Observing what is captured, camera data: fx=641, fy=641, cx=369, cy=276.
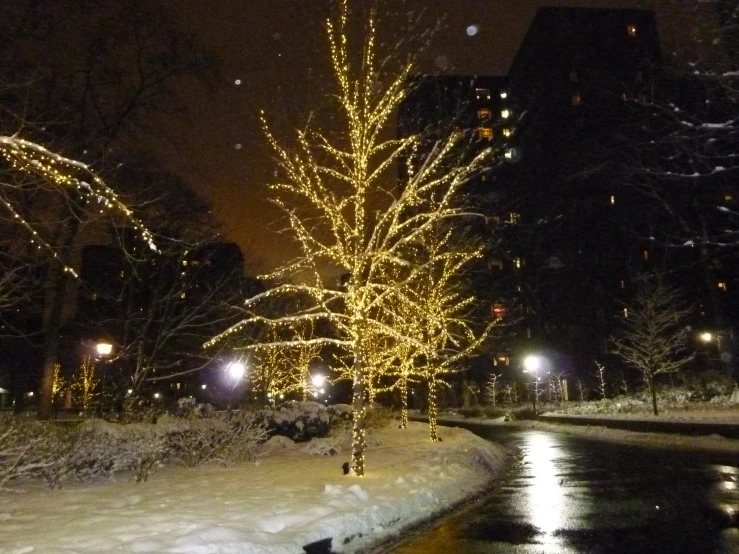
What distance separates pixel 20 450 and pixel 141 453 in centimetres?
280

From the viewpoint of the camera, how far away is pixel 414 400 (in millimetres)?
75250

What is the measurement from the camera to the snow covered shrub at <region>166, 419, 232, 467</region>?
15250mm

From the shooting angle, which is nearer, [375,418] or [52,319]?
[52,319]

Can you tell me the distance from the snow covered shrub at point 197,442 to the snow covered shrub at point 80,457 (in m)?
2.14

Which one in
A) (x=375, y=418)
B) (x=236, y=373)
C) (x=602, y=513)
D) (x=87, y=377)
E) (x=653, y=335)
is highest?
(x=653, y=335)

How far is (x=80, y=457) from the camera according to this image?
12.7m

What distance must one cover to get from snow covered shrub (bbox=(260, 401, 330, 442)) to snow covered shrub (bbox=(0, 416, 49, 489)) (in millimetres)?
8318

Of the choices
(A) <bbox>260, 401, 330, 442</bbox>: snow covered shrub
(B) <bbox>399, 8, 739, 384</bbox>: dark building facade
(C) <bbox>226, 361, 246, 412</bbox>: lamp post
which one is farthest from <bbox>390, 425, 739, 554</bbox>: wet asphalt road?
(B) <bbox>399, 8, 739, 384</bbox>: dark building facade

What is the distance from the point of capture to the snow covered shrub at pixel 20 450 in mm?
9844

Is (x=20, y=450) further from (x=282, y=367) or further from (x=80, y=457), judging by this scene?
(x=282, y=367)

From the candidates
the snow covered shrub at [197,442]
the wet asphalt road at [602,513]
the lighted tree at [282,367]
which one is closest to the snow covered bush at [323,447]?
the snow covered shrub at [197,442]

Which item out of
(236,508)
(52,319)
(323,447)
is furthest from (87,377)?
(236,508)

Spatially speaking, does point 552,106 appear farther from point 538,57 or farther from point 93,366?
point 93,366

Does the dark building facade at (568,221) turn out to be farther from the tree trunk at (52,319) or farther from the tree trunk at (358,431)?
the tree trunk at (358,431)
